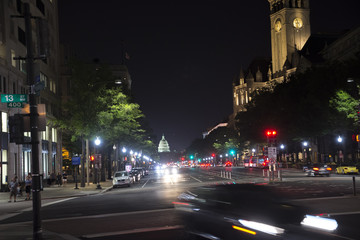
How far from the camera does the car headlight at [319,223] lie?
23.0ft

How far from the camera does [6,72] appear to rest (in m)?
41.0

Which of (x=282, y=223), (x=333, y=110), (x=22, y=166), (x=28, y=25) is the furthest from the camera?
(x=333, y=110)

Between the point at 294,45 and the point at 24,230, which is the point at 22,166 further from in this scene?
the point at 294,45

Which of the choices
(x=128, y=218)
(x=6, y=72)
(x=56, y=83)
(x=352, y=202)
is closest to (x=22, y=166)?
(x=6, y=72)

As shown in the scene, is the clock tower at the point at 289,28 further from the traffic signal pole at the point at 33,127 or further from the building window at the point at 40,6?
the traffic signal pole at the point at 33,127

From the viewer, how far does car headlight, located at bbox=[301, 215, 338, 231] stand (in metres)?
7.01

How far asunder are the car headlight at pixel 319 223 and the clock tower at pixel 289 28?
134714 millimetres

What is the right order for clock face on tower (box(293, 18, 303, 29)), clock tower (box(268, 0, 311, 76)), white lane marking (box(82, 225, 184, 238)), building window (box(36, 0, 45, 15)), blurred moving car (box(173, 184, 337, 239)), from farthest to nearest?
1. clock face on tower (box(293, 18, 303, 29))
2. clock tower (box(268, 0, 311, 76))
3. building window (box(36, 0, 45, 15))
4. white lane marking (box(82, 225, 184, 238))
5. blurred moving car (box(173, 184, 337, 239))

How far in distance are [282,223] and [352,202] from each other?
14069 mm

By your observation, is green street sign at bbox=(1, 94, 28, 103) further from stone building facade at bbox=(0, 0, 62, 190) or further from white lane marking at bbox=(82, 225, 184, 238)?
stone building facade at bbox=(0, 0, 62, 190)

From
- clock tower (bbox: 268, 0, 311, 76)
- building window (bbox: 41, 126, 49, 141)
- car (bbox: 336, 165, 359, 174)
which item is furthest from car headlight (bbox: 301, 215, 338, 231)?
clock tower (bbox: 268, 0, 311, 76)

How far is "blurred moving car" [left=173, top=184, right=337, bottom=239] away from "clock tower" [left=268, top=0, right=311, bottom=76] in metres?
133

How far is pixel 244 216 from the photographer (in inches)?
324

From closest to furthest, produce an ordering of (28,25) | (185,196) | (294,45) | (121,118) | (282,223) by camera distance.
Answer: (282,223), (185,196), (28,25), (121,118), (294,45)
